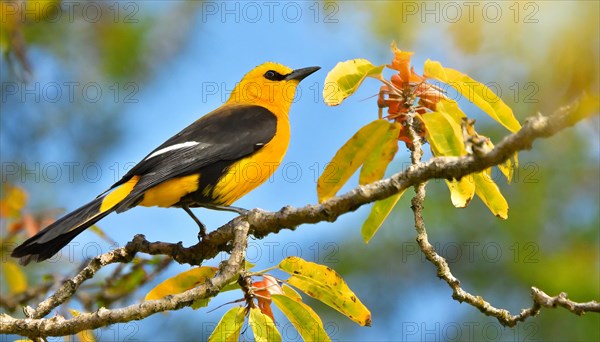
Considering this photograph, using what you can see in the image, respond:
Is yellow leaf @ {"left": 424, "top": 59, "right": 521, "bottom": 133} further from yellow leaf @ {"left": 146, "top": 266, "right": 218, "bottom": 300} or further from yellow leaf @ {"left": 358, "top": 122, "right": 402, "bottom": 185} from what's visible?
yellow leaf @ {"left": 146, "top": 266, "right": 218, "bottom": 300}

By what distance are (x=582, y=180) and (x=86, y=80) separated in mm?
5125

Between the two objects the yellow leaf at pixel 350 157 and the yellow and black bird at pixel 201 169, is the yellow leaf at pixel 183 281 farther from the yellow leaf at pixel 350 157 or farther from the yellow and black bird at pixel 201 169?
the yellow and black bird at pixel 201 169

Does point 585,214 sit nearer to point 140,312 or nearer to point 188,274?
point 188,274

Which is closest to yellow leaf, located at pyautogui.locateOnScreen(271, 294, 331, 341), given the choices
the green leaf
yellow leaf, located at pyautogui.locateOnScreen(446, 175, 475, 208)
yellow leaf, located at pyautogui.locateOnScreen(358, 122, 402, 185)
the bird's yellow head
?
the green leaf

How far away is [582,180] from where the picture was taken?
7.18m

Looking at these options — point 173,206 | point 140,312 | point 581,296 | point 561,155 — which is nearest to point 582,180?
point 561,155

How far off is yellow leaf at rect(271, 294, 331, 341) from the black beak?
11.0ft

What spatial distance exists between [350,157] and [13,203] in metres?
3.24

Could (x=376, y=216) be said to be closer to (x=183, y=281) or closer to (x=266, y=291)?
(x=266, y=291)

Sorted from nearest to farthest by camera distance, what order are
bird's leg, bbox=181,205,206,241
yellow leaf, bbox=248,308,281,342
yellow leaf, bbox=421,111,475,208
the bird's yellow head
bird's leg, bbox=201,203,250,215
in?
1. yellow leaf, bbox=421,111,475,208
2. yellow leaf, bbox=248,308,281,342
3. bird's leg, bbox=181,205,206,241
4. bird's leg, bbox=201,203,250,215
5. the bird's yellow head

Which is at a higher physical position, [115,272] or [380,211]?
[380,211]

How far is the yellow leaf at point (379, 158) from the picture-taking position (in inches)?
124

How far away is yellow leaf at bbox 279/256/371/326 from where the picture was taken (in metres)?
3.10

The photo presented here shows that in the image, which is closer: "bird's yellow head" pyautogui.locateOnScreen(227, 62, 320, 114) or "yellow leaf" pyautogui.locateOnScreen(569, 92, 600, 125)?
"yellow leaf" pyautogui.locateOnScreen(569, 92, 600, 125)
